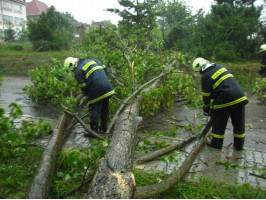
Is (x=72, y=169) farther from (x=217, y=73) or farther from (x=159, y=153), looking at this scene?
(x=217, y=73)

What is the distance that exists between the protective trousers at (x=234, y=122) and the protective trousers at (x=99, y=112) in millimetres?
2103

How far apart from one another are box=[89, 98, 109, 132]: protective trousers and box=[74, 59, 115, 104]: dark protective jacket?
0.14m

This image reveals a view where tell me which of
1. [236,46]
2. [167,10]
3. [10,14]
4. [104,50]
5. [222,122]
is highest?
[10,14]

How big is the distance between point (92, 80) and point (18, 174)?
2.10 meters

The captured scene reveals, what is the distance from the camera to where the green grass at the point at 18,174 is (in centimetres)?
280

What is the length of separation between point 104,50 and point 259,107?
4.82 meters

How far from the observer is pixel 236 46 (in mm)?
12172

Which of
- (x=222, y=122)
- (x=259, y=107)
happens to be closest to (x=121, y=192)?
(x=222, y=122)

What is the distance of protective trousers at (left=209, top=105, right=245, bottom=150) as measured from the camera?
13.4ft

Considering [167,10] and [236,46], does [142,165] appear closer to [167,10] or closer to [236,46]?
[236,46]

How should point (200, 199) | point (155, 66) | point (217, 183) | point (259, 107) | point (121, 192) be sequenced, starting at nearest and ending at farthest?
1. point (121, 192)
2. point (200, 199)
3. point (217, 183)
4. point (155, 66)
5. point (259, 107)

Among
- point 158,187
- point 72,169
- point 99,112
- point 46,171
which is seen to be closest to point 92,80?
point 99,112

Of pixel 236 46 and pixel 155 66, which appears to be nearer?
pixel 155 66

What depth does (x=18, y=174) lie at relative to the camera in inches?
121
